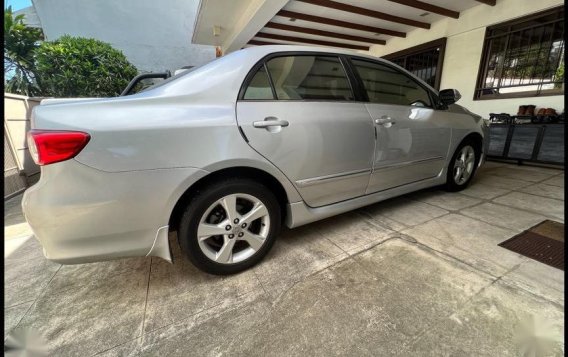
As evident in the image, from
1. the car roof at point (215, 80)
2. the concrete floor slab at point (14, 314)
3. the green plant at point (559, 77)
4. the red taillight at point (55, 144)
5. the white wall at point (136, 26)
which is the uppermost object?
the white wall at point (136, 26)

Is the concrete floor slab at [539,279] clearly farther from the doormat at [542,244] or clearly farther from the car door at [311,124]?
the car door at [311,124]

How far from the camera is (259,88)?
64.5 inches

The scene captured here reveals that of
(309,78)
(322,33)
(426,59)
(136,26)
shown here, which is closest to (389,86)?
(309,78)

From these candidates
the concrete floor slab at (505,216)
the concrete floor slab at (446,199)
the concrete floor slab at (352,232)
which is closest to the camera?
the concrete floor slab at (352,232)

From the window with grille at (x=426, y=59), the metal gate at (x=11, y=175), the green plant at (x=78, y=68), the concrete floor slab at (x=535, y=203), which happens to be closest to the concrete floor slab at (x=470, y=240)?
the concrete floor slab at (x=535, y=203)

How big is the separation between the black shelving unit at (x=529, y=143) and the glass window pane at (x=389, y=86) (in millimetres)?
3027

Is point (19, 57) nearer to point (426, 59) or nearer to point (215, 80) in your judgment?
point (215, 80)

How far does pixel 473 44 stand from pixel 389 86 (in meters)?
4.76

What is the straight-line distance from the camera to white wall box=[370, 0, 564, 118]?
4.61 m

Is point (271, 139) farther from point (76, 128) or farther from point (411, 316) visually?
point (411, 316)

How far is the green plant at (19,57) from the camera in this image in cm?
803

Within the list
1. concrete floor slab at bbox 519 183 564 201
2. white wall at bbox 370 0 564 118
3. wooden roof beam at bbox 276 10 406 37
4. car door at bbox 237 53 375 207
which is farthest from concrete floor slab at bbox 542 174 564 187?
wooden roof beam at bbox 276 10 406 37

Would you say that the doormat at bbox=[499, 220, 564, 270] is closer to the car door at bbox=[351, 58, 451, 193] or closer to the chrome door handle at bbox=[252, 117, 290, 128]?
the car door at bbox=[351, 58, 451, 193]

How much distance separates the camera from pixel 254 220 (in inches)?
68.2
